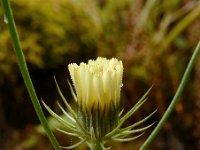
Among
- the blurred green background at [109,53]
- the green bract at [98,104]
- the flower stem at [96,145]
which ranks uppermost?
the blurred green background at [109,53]

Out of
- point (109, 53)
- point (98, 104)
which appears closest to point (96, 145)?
point (98, 104)

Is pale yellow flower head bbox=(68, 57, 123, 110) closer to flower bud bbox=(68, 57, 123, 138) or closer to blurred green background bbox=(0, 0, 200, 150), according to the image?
flower bud bbox=(68, 57, 123, 138)

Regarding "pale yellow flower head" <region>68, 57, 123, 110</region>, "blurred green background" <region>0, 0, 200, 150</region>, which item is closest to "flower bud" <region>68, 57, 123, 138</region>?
"pale yellow flower head" <region>68, 57, 123, 110</region>

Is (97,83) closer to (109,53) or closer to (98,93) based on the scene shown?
(98,93)

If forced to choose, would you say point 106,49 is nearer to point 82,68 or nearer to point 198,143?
point 198,143

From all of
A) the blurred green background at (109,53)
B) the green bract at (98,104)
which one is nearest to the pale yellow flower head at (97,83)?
the green bract at (98,104)

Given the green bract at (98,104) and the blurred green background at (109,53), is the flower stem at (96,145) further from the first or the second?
the blurred green background at (109,53)
